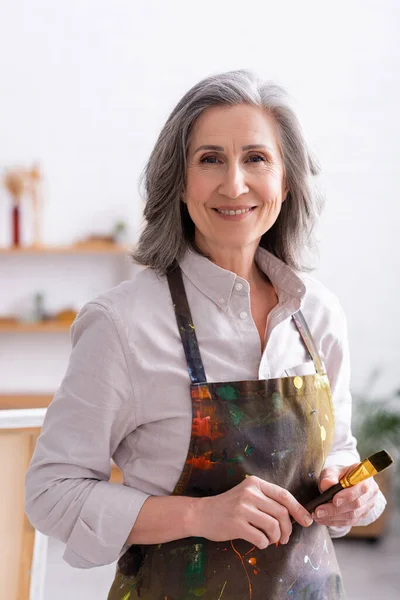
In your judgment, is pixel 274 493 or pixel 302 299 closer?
pixel 274 493

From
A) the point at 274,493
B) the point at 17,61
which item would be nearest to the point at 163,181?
the point at 274,493

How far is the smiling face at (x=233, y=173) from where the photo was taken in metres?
1.30

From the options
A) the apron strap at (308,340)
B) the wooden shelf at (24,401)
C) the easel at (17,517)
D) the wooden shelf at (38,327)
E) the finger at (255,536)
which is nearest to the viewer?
the finger at (255,536)

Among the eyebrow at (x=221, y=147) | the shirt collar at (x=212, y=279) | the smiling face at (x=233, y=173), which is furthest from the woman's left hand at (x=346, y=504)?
the eyebrow at (x=221, y=147)

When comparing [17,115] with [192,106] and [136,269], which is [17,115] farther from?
[192,106]

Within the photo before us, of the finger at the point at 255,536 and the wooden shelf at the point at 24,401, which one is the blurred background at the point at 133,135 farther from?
the finger at the point at 255,536

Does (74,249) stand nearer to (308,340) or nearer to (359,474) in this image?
(308,340)

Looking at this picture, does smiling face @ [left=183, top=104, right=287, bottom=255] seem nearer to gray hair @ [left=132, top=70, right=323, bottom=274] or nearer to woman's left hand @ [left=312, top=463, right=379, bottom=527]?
gray hair @ [left=132, top=70, right=323, bottom=274]

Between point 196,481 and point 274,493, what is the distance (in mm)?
126

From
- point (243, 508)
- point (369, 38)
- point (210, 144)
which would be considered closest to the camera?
point (243, 508)

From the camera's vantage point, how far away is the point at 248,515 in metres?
1.17

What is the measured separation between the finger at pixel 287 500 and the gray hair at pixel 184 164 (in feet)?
1.36

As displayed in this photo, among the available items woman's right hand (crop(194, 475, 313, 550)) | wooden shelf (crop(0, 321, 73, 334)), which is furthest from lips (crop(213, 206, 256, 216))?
wooden shelf (crop(0, 321, 73, 334))

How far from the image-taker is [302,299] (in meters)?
1.43
